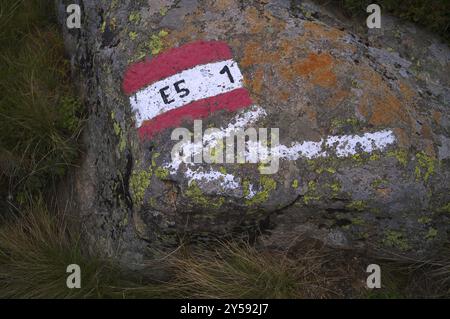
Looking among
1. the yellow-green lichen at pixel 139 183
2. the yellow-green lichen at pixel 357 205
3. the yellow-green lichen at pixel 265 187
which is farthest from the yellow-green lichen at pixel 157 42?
the yellow-green lichen at pixel 357 205

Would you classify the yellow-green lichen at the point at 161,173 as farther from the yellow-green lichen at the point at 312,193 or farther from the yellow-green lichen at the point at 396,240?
the yellow-green lichen at the point at 396,240

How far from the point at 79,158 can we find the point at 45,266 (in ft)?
2.65

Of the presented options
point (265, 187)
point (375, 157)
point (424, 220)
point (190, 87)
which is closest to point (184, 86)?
point (190, 87)

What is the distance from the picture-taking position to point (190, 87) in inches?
117

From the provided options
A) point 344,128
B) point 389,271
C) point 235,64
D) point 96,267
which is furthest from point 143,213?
point 389,271

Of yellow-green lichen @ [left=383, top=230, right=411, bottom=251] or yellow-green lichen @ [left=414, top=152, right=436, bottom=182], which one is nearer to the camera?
yellow-green lichen @ [left=414, top=152, right=436, bottom=182]

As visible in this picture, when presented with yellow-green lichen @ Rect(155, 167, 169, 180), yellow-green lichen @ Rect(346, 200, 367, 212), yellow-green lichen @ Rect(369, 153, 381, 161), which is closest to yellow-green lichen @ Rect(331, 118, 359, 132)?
yellow-green lichen @ Rect(369, 153, 381, 161)

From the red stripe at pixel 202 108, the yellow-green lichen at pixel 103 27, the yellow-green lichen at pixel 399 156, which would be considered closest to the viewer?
the yellow-green lichen at pixel 399 156

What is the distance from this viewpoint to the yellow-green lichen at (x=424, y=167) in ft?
9.29

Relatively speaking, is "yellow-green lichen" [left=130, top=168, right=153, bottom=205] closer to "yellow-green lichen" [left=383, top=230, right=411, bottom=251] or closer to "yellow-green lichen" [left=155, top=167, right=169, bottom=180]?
"yellow-green lichen" [left=155, top=167, right=169, bottom=180]

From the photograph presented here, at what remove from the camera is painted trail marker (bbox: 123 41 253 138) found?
294cm

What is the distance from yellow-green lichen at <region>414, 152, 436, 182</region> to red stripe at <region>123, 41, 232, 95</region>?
127cm

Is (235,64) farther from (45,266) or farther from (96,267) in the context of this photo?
(45,266)

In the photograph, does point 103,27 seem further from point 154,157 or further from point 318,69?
point 318,69
